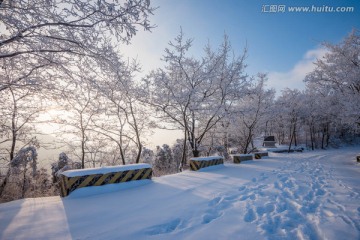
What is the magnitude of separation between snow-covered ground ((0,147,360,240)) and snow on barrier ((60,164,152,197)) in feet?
0.77

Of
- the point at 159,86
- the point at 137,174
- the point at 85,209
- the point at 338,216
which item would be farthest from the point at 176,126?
the point at 338,216

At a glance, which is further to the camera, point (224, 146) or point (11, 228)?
point (224, 146)

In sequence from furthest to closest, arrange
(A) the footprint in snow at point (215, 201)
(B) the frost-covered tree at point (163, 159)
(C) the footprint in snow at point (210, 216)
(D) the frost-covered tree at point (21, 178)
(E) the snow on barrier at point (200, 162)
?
1. (B) the frost-covered tree at point (163, 159)
2. (E) the snow on barrier at point (200, 162)
3. (D) the frost-covered tree at point (21, 178)
4. (A) the footprint in snow at point (215, 201)
5. (C) the footprint in snow at point (210, 216)

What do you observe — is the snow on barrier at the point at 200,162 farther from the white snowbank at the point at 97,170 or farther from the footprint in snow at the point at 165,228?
the footprint in snow at the point at 165,228

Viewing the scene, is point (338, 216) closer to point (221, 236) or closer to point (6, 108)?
point (221, 236)

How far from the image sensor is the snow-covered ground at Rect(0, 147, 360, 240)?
3426 millimetres

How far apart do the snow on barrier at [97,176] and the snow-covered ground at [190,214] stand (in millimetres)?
235

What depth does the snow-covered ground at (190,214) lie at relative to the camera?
11.2ft

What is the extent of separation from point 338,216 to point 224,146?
25.5m

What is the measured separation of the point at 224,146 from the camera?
2919 centimetres

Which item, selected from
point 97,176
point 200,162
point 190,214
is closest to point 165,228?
point 190,214

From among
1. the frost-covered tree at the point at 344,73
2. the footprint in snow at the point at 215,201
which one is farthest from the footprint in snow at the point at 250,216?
the frost-covered tree at the point at 344,73

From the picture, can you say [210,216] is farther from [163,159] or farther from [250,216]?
[163,159]

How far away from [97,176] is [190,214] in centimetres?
374
